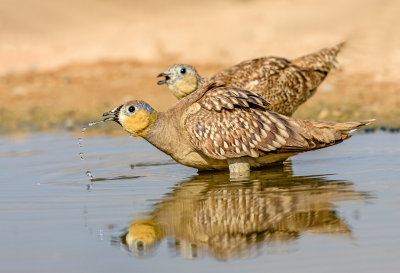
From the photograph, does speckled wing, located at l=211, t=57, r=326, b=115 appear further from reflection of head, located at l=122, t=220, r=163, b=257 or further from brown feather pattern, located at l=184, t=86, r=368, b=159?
reflection of head, located at l=122, t=220, r=163, b=257

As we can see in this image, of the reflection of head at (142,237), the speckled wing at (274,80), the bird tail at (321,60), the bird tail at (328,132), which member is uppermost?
the bird tail at (321,60)

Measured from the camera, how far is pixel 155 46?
19719mm

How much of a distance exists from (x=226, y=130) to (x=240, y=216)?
2500 millimetres

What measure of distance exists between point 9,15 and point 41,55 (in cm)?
239

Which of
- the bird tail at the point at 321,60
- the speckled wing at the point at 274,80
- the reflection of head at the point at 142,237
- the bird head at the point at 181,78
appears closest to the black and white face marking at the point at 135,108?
the speckled wing at the point at 274,80

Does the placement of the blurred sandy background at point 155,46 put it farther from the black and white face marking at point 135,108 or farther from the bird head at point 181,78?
the black and white face marking at point 135,108

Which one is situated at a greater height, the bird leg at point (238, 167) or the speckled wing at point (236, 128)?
the speckled wing at point (236, 128)

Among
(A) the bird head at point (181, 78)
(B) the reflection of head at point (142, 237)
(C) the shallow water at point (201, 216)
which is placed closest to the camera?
(C) the shallow water at point (201, 216)

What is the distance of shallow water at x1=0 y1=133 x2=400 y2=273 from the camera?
18.6ft

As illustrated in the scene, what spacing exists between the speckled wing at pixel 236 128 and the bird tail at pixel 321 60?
3117 mm

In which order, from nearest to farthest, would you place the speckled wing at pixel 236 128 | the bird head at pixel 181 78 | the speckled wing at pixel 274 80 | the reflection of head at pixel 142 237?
the reflection of head at pixel 142 237 < the speckled wing at pixel 236 128 < the speckled wing at pixel 274 80 < the bird head at pixel 181 78

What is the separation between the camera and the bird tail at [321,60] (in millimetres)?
12422

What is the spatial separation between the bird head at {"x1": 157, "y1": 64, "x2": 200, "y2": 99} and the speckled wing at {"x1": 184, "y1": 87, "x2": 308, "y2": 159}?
2.29 metres

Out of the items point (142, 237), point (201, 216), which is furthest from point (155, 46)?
point (142, 237)
